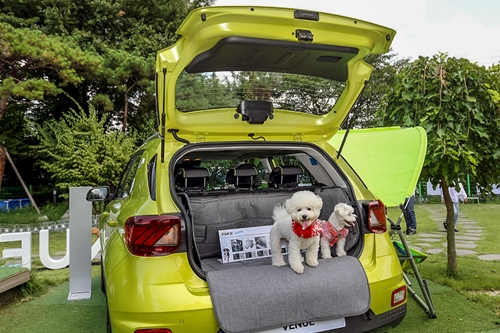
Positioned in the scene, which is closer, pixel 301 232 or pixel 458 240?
pixel 301 232

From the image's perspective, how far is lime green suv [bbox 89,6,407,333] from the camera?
1.82 metres

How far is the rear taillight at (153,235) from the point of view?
6.12 feet

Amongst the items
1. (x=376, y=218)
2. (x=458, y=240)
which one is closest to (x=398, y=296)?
(x=376, y=218)

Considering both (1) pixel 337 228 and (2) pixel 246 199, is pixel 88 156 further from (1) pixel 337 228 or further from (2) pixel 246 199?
(1) pixel 337 228

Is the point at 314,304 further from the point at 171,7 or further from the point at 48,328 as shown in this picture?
the point at 171,7

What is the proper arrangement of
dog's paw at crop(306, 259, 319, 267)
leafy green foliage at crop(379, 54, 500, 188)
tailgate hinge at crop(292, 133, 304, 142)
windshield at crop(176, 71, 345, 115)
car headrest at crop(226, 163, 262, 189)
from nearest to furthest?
dog's paw at crop(306, 259, 319, 267)
windshield at crop(176, 71, 345, 115)
tailgate hinge at crop(292, 133, 304, 142)
car headrest at crop(226, 163, 262, 189)
leafy green foliage at crop(379, 54, 500, 188)

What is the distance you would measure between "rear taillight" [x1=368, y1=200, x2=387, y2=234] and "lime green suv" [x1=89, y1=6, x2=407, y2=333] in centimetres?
1

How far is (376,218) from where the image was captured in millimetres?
2414

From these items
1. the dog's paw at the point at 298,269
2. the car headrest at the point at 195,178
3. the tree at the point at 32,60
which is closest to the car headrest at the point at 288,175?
the car headrest at the point at 195,178

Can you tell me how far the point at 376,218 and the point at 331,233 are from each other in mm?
320

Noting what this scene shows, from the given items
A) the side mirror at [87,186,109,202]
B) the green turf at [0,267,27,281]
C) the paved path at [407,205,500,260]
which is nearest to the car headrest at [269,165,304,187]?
the side mirror at [87,186,109,202]

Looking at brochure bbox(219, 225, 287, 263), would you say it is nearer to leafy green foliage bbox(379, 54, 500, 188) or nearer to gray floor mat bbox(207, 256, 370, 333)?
gray floor mat bbox(207, 256, 370, 333)

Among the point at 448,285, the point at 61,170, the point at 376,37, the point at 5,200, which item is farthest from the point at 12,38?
the point at 448,285

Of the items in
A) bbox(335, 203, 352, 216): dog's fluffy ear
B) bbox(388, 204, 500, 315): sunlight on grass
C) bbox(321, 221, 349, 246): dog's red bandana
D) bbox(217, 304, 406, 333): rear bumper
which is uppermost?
bbox(335, 203, 352, 216): dog's fluffy ear
